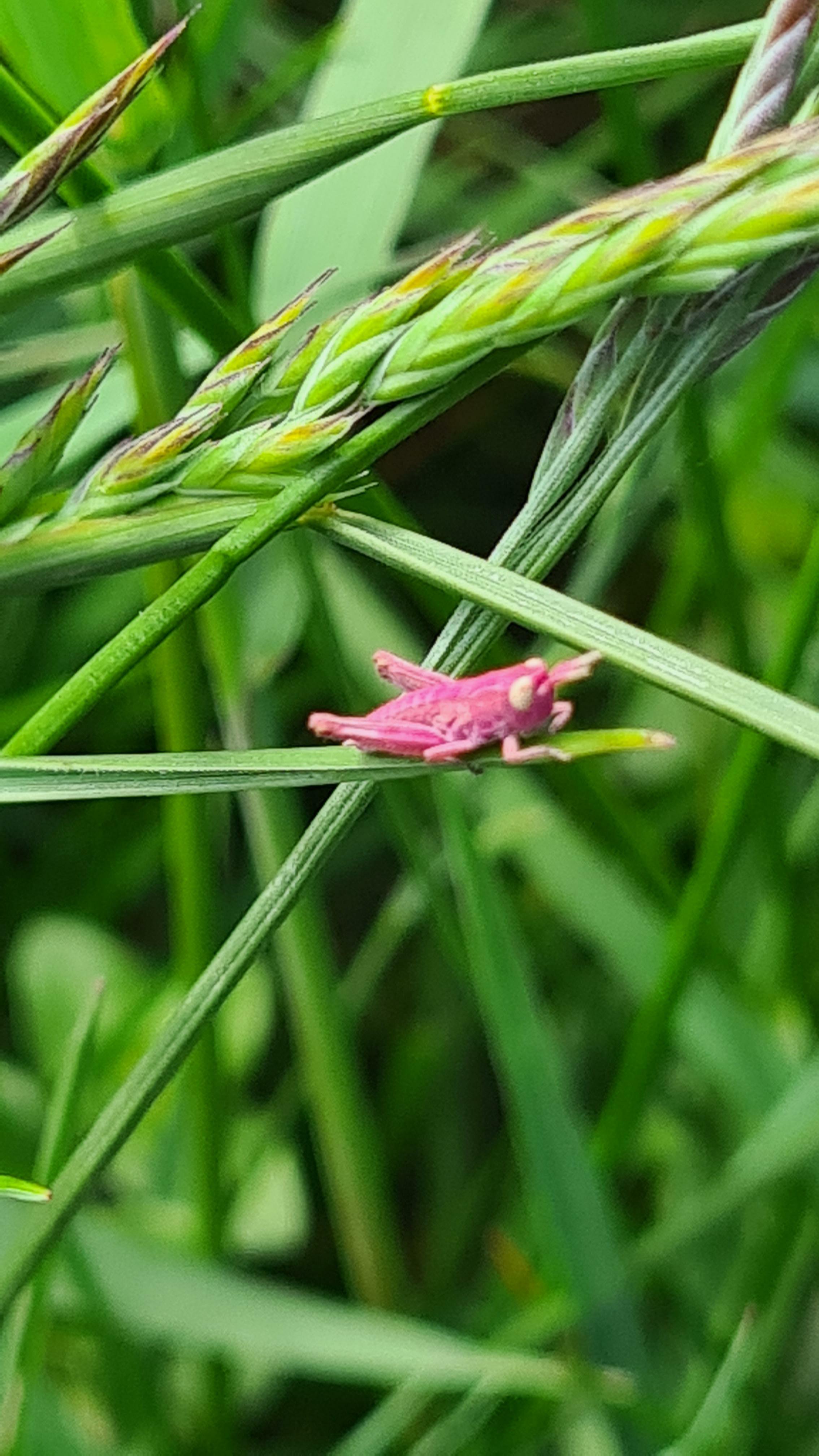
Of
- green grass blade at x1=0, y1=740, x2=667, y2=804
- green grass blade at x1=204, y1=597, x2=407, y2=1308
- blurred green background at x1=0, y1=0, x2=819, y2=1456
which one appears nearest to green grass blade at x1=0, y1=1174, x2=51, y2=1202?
green grass blade at x1=0, y1=740, x2=667, y2=804

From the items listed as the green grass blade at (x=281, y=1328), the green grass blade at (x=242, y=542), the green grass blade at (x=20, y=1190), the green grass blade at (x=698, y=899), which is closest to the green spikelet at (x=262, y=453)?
the green grass blade at (x=242, y=542)

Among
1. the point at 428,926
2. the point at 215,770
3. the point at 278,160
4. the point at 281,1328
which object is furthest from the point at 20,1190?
the point at 428,926

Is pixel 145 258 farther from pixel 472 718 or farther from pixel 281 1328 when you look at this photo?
pixel 281 1328

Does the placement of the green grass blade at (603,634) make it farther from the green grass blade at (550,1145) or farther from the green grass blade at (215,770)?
the green grass blade at (550,1145)

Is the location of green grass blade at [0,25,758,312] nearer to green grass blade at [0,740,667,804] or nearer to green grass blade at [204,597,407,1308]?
green grass blade at [0,740,667,804]

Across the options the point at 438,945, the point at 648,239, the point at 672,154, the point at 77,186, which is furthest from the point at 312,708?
the point at 648,239
